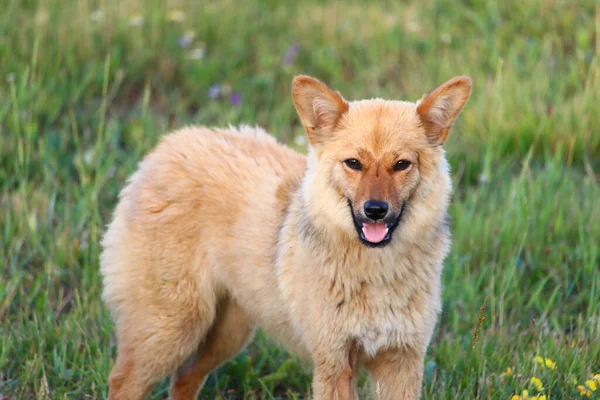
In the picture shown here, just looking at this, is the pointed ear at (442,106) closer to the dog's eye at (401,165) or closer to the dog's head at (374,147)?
the dog's head at (374,147)

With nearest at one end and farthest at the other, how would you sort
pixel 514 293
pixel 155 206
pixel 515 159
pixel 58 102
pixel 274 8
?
pixel 155 206, pixel 514 293, pixel 515 159, pixel 58 102, pixel 274 8

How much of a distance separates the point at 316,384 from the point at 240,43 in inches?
195

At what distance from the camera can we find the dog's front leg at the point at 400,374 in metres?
3.87

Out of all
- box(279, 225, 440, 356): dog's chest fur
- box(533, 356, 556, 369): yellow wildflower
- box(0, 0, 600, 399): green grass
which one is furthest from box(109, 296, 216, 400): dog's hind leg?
box(533, 356, 556, 369): yellow wildflower

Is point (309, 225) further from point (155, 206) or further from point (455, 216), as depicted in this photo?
point (455, 216)

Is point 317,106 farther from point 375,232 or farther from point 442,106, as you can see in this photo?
point 375,232

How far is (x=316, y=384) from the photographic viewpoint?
386 cm

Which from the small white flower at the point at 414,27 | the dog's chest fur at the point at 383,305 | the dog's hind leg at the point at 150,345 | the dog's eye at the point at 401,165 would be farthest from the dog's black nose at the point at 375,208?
the small white flower at the point at 414,27

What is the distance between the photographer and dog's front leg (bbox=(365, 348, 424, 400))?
12.7 ft

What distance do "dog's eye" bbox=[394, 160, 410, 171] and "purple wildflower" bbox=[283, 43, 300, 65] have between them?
436cm

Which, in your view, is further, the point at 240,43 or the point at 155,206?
the point at 240,43

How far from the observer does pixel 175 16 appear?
26.5 ft

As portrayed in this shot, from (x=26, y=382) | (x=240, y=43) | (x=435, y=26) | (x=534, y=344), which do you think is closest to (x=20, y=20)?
(x=240, y=43)

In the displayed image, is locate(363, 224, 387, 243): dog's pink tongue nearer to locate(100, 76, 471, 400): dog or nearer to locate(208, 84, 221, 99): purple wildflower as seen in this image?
locate(100, 76, 471, 400): dog
